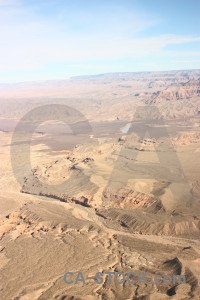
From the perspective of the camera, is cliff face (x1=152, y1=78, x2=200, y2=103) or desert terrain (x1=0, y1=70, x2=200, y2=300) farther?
cliff face (x1=152, y1=78, x2=200, y2=103)

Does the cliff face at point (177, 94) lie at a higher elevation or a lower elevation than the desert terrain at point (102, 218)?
higher

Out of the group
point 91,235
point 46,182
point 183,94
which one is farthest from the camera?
point 183,94

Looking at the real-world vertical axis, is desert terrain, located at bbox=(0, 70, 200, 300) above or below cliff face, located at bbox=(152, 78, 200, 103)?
below

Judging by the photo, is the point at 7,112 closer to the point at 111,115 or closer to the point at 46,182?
Answer: the point at 111,115

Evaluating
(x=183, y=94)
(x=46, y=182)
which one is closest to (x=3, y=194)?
(x=46, y=182)

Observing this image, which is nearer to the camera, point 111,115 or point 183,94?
point 111,115

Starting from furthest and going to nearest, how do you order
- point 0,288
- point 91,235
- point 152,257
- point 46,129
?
point 46,129, point 91,235, point 152,257, point 0,288

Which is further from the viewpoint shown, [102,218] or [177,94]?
[177,94]

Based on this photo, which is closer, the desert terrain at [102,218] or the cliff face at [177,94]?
the desert terrain at [102,218]

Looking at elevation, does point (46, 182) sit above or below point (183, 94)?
below

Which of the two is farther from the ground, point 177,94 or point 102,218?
point 177,94
